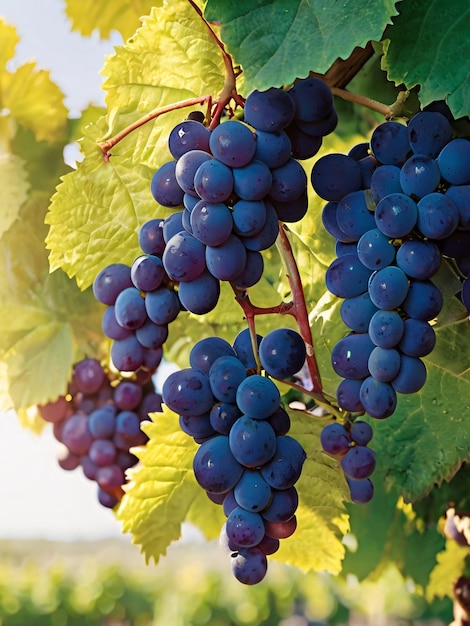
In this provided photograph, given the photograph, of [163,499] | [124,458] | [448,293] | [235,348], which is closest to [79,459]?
[124,458]

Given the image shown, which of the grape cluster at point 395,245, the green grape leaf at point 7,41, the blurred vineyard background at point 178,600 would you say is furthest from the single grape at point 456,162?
the blurred vineyard background at point 178,600

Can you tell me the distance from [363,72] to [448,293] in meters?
0.34

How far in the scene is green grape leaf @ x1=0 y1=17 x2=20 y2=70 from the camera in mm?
1057

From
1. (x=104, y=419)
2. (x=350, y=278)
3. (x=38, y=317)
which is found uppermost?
(x=350, y=278)

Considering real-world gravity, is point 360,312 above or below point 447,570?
above

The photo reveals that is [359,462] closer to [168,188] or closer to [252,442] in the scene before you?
[252,442]

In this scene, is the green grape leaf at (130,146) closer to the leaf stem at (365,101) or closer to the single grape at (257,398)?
the leaf stem at (365,101)

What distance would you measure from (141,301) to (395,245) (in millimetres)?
207

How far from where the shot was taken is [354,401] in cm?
59

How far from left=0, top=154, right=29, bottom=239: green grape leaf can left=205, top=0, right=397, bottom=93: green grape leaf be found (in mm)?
599

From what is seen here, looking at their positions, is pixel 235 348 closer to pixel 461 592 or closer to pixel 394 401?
pixel 394 401

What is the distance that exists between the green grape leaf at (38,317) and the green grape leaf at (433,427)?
0.46 meters

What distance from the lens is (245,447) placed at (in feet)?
1.83

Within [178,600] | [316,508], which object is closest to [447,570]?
[316,508]
